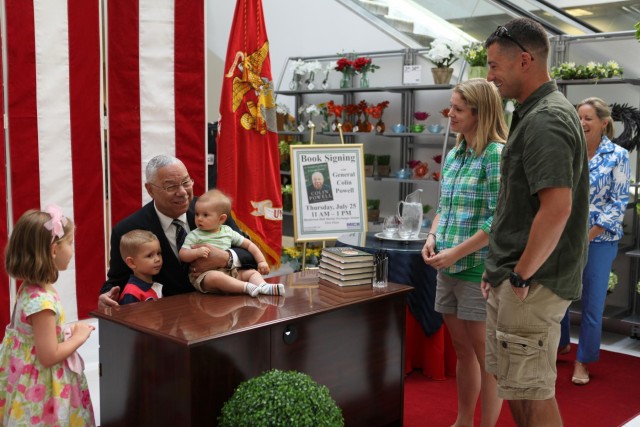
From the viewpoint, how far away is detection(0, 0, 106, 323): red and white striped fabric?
429cm

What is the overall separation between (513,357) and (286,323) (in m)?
0.80

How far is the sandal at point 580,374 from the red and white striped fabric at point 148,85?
280cm

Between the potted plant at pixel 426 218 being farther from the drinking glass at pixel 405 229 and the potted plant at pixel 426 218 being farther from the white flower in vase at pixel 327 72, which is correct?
the drinking glass at pixel 405 229

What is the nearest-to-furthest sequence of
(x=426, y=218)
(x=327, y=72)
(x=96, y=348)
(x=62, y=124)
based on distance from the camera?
(x=62, y=124), (x=96, y=348), (x=426, y=218), (x=327, y=72)

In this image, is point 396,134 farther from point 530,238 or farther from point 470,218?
point 530,238

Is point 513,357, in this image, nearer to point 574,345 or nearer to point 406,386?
point 406,386

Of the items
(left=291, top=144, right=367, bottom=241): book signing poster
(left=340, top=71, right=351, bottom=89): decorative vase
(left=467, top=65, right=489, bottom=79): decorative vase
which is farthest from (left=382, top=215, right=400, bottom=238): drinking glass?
(left=340, top=71, right=351, bottom=89): decorative vase

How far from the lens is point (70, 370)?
2447 millimetres

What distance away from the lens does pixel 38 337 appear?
2.34m

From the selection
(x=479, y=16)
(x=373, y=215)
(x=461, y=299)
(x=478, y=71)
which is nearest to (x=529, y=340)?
(x=461, y=299)

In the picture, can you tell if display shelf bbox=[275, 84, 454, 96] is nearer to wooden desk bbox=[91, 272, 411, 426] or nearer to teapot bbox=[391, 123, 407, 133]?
teapot bbox=[391, 123, 407, 133]

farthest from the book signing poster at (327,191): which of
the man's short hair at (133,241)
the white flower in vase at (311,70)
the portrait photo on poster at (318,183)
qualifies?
the white flower in vase at (311,70)

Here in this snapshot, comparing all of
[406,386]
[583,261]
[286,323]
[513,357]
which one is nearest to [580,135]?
→ [583,261]

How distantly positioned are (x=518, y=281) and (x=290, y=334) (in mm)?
853
